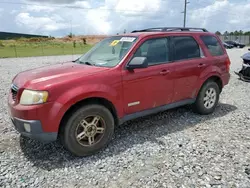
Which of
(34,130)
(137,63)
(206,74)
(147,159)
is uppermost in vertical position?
(137,63)

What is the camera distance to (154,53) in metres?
4.12

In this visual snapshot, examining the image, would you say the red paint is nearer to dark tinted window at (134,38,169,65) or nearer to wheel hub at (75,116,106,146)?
dark tinted window at (134,38,169,65)


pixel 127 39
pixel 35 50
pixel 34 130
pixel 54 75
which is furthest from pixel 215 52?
pixel 35 50

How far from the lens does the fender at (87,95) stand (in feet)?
10.1

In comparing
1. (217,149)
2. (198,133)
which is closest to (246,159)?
(217,149)

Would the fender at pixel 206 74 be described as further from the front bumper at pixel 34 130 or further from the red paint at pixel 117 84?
the front bumper at pixel 34 130

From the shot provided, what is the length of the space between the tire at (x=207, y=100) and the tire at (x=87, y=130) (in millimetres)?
2235

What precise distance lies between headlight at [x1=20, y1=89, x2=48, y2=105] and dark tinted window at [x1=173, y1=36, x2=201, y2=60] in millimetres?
2533

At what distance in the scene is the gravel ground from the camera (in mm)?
2885

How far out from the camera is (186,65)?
14.7 feet

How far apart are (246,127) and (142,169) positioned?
8.29 feet

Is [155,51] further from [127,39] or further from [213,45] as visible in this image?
[213,45]

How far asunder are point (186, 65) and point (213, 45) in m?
1.15

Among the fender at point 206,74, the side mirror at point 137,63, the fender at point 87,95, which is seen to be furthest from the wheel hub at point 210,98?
the fender at point 87,95
